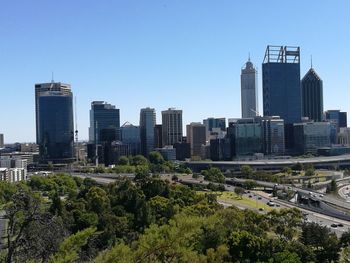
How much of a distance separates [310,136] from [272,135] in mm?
9910

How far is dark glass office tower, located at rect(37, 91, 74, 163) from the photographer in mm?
100875

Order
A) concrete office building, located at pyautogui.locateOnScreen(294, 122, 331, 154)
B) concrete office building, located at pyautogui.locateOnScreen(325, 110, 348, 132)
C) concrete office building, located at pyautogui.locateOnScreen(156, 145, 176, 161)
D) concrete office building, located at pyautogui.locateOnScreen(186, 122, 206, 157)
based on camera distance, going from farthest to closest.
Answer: concrete office building, located at pyautogui.locateOnScreen(325, 110, 348, 132), concrete office building, located at pyautogui.locateOnScreen(186, 122, 206, 157), concrete office building, located at pyautogui.locateOnScreen(294, 122, 331, 154), concrete office building, located at pyautogui.locateOnScreen(156, 145, 176, 161)

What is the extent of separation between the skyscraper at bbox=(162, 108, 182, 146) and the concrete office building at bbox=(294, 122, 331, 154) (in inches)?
997

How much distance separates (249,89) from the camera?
17388 centimetres

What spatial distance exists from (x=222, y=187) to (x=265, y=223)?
90.3 feet

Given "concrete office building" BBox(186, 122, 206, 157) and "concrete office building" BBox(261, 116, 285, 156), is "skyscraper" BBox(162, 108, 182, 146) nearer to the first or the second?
"concrete office building" BBox(186, 122, 206, 157)

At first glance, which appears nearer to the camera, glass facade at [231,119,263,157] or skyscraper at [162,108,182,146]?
glass facade at [231,119,263,157]

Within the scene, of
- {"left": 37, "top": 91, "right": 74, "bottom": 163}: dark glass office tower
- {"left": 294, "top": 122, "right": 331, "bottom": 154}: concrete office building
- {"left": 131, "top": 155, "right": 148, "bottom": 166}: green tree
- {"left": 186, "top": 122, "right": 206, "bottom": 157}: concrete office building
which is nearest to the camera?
{"left": 131, "top": 155, "right": 148, "bottom": 166}: green tree

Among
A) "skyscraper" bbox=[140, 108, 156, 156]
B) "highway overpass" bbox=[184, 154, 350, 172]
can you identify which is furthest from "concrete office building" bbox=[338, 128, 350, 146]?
"skyscraper" bbox=[140, 108, 156, 156]

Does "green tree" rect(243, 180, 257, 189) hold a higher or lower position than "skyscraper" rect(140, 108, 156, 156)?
lower

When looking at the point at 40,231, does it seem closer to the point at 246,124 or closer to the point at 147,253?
the point at 147,253

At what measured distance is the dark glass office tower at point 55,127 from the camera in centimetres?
10088

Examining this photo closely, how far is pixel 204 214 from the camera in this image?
1085 inches

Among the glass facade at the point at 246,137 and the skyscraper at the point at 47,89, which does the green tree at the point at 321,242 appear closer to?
the glass facade at the point at 246,137
